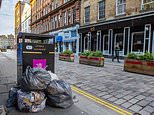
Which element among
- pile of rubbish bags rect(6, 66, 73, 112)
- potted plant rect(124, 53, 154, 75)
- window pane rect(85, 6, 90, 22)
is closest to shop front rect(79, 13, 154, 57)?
window pane rect(85, 6, 90, 22)

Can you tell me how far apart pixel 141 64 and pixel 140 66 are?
12cm

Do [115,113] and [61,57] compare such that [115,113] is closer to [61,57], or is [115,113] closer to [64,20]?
[61,57]

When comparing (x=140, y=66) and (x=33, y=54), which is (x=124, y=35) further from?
→ (x=33, y=54)

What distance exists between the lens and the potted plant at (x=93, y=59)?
11478mm

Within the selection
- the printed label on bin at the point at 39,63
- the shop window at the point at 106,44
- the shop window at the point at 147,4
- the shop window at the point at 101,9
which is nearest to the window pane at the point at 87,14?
the shop window at the point at 101,9

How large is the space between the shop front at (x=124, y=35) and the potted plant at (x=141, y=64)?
5.23m

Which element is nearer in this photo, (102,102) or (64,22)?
(102,102)

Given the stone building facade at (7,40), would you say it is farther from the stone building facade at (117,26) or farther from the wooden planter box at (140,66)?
the wooden planter box at (140,66)

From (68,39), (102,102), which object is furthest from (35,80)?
(68,39)

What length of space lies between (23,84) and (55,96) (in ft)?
2.53

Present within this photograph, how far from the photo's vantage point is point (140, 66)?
28.6 feet

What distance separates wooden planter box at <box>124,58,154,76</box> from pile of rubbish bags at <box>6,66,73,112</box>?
5769 millimetres

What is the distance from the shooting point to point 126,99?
180 inches

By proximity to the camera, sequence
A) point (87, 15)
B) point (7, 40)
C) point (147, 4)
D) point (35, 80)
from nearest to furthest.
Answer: point (35, 80)
point (147, 4)
point (87, 15)
point (7, 40)
